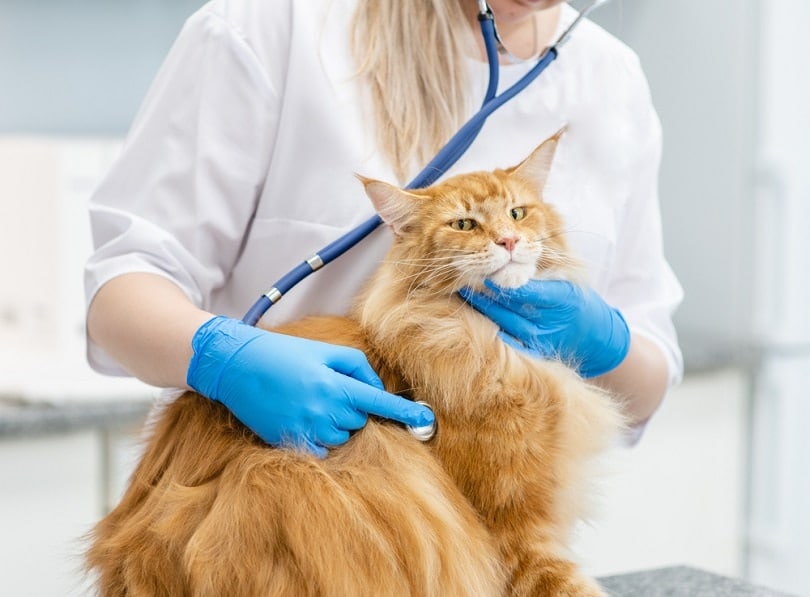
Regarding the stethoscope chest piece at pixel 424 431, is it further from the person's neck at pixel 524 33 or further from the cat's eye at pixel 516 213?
the person's neck at pixel 524 33

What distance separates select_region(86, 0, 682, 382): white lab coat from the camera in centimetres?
117

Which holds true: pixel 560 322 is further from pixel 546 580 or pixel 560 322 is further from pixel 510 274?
pixel 546 580

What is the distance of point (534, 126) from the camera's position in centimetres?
127

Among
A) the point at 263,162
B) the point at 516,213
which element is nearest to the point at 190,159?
the point at 263,162

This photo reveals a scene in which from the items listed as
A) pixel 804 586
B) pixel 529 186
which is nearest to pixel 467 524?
pixel 529 186

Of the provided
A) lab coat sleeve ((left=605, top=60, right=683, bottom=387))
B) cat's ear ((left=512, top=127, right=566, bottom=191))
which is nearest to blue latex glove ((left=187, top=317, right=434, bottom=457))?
cat's ear ((left=512, top=127, right=566, bottom=191))

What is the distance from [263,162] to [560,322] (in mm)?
403

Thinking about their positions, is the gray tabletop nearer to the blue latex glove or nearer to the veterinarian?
the veterinarian

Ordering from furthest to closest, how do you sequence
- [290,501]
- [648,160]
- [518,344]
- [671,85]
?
1. [671,85]
2. [648,160]
3. [518,344]
4. [290,501]

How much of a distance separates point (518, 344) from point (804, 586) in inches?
77.5

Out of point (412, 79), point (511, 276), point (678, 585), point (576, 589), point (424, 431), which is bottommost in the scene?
point (678, 585)

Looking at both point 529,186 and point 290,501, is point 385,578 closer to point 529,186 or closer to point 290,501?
point 290,501

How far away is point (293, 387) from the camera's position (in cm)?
98

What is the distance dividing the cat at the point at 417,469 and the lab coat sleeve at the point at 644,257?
33 cm
